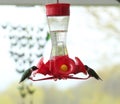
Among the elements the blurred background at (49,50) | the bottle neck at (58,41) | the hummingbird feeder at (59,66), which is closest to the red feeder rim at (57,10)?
the hummingbird feeder at (59,66)

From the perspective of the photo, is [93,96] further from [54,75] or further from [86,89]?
[54,75]

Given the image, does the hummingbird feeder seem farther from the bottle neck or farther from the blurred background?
the blurred background

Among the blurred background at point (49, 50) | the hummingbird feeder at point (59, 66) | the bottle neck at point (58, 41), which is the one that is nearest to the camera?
the hummingbird feeder at point (59, 66)

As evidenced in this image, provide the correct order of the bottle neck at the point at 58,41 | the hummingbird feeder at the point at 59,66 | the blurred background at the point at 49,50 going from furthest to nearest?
the blurred background at the point at 49,50 < the bottle neck at the point at 58,41 < the hummingbird feeder at the point at 59,66

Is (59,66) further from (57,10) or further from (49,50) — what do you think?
(49,50)

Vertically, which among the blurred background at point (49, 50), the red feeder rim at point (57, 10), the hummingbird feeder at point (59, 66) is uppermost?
the red feeder rim at point (57, 10)

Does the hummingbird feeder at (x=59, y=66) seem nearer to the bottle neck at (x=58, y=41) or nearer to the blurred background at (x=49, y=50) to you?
the bottle neck at (x=58, y=41)

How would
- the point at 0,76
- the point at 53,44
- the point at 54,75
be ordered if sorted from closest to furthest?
the point at 54,75
the point at 53,44
the point at 0,76

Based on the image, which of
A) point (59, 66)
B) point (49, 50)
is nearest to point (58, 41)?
point (59, 66)

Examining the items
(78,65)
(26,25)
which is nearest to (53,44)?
A: (78,65)
